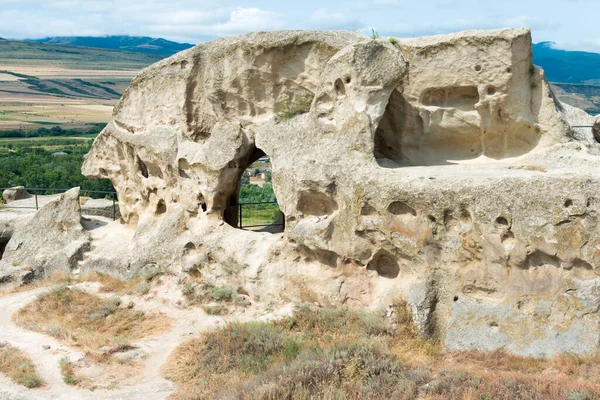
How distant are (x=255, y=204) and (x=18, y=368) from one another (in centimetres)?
2379

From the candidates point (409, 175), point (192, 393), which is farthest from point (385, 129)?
point (192, 393)

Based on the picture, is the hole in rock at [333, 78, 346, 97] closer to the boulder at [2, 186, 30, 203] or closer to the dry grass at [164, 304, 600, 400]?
the dry grass at [164, 304, 600, 400]

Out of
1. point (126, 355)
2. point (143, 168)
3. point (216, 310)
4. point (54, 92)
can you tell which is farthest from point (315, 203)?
point (54, 92)

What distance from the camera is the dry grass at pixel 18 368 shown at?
10.9m

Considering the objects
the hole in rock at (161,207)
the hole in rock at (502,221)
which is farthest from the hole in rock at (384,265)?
the hole in rock at (161,207)

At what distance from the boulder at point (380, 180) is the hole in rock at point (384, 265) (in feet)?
0.09

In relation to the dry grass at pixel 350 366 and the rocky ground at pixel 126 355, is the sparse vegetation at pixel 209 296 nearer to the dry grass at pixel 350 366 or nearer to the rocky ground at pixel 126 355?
the rocky ground at pixel 126 355

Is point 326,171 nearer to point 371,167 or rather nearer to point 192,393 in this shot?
point 371,167

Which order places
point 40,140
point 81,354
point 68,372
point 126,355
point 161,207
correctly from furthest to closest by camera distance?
point 40,140 < point 161,207 < point 81,354 < point 126,355 < point 68,372

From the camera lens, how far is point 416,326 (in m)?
11.0

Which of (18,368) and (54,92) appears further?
(54,92)

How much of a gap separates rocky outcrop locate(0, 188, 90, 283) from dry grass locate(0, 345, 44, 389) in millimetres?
4256

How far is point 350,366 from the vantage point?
9664 mm

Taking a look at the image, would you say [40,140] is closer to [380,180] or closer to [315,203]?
[315,203]
